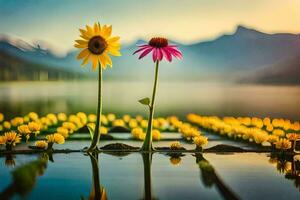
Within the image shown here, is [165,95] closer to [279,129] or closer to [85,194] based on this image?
[279,129]

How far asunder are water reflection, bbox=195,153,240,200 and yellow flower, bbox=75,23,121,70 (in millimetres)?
507

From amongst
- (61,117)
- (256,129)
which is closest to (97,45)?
(61,117)

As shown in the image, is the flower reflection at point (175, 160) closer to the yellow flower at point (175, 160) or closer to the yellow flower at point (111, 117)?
the yellow flower at point (175, 160)

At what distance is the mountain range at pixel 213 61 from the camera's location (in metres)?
2.67

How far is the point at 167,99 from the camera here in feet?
9.02

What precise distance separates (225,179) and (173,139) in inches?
25.5

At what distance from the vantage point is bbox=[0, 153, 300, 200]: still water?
65.8 inches

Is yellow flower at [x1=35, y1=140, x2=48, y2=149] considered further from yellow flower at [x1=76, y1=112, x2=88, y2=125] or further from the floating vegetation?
the floating vegetation

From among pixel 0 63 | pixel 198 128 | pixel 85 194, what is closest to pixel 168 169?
pixel 85 194

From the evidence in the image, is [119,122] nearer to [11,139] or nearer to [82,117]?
[82,117]

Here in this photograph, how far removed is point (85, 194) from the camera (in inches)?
66.5

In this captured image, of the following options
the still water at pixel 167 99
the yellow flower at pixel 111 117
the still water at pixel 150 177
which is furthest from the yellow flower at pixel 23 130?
the yellow flower at pixel 111 117

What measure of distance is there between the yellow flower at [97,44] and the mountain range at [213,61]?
0.44 metres

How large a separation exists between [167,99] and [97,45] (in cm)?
70
